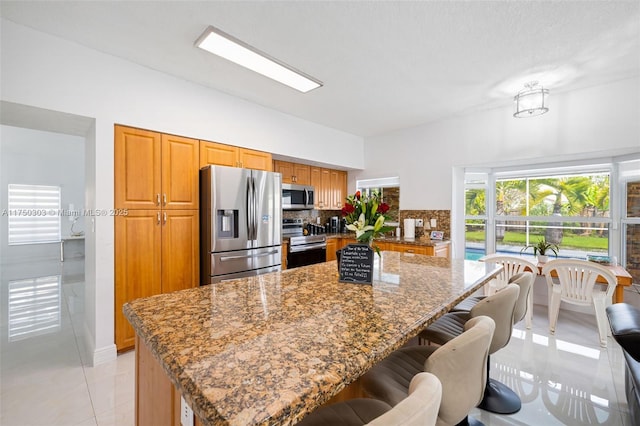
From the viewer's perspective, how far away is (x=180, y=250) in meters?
2.80

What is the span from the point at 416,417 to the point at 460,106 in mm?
3975

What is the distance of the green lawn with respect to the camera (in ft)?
11.2

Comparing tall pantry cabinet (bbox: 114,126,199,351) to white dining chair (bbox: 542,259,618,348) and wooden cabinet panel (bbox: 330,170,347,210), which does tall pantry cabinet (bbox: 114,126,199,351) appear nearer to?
wooden cabinet panel (bbox: 330,170,347,210)

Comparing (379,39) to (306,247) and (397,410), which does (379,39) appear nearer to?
(397,410)

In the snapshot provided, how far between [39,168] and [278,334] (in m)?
8.17

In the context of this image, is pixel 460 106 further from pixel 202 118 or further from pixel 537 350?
pixel 202 118

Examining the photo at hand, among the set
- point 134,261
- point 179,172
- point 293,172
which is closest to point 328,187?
point 293,172

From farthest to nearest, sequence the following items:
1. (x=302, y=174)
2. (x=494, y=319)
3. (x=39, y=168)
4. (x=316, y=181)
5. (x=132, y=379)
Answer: (x=39, y=168) → (x=316, y=181) → (x=302, y=174) → (x=132, y=379) → (x=494, y=319)

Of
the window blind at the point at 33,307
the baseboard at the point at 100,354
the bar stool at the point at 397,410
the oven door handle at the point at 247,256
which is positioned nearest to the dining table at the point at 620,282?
the bar stool at the point at 397,410

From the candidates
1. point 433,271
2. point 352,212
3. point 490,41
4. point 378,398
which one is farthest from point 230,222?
point 490,41

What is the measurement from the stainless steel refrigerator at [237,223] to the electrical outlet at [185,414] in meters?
2.10

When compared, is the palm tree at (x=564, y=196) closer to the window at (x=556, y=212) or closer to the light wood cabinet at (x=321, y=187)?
the window at (x=556, y=212)

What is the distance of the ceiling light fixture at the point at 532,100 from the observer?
277 centimetres

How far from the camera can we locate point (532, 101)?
9.20ft
